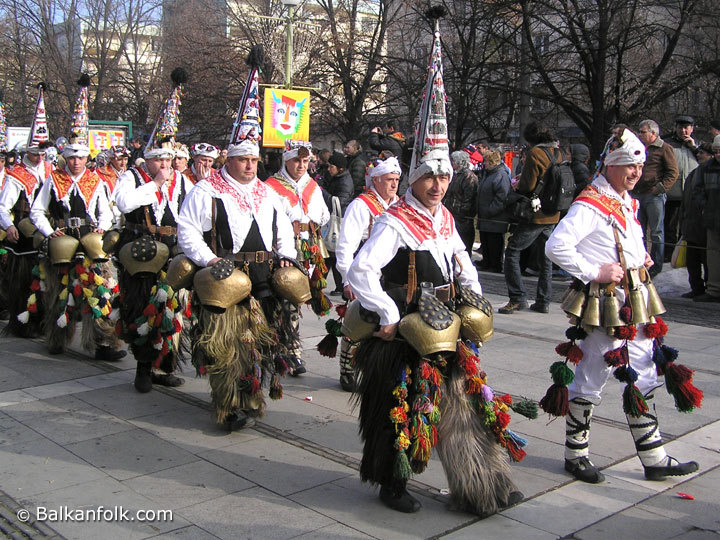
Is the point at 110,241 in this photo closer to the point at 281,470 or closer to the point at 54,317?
the point at 54,317

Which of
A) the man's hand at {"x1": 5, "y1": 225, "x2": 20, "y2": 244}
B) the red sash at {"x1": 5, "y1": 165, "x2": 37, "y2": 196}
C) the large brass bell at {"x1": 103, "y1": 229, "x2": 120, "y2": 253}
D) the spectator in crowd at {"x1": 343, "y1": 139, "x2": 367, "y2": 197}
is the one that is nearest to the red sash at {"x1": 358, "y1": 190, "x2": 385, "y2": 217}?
the large brass bell at {"x1": 103, "y1": 229, "x2": 120, "y2": 253}

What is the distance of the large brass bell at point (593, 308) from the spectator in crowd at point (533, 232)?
193 inches

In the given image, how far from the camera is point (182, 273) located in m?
5.58

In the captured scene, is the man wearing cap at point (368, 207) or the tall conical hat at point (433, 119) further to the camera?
the man wearing cap at point (368, 207)

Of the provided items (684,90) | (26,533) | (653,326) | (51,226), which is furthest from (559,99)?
(26,533)

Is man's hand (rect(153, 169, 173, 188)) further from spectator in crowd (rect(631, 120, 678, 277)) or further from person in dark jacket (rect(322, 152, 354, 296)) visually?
spectator in crowd (rect(631, 120, 678, 277))

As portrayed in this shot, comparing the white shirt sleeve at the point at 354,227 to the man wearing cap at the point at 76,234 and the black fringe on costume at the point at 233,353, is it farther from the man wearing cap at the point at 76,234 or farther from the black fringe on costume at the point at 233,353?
the man wearing cap at the point at 76,234

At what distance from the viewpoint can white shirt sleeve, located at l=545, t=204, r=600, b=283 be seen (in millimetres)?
4746

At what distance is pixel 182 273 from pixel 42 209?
3039mm

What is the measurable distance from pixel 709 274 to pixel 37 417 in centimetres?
798

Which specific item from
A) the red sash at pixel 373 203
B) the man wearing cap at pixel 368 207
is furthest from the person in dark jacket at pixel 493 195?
the red sash at pixel 373 203

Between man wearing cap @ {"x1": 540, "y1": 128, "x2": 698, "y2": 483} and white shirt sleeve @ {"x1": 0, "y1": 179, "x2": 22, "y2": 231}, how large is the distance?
6249 millimetres

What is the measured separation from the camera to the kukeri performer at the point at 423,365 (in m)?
4.19

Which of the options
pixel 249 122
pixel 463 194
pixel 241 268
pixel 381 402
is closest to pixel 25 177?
pixel 249 122
